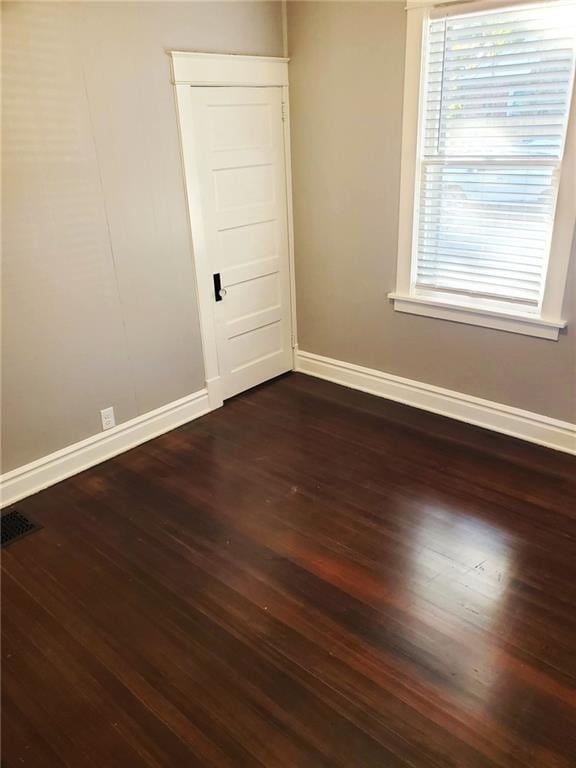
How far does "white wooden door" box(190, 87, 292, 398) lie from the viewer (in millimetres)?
3299

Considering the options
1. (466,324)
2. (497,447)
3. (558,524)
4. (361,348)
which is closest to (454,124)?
(466,324)

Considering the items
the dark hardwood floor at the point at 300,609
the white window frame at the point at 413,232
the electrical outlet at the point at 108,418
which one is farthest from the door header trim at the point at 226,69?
the dark hardwood floor at the point at 300,609

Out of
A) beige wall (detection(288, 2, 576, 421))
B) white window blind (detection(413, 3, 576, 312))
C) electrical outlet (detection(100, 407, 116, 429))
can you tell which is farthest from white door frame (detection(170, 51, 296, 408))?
white window blind (detection(413, 3, 576, 312))

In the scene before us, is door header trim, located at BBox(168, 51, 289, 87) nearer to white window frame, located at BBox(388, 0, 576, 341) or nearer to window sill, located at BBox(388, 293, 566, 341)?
white window frame, located at BBox(388, 0, 576, 341)

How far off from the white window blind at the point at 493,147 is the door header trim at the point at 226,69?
3.29 ft

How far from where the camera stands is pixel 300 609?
215 centimetres

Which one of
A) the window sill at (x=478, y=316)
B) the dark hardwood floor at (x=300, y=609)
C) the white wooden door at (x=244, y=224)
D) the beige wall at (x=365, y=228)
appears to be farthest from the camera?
the white wooden door at (x=244, y=224)

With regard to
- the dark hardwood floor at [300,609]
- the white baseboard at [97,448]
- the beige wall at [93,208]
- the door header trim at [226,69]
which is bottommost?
the dark hardwood floor at [300,609]

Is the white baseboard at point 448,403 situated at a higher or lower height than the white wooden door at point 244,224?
lower

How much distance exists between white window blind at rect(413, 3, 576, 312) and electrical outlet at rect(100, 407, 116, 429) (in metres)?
2.10

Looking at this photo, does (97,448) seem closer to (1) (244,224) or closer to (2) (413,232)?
(1) (244,224)

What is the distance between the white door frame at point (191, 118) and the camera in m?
3.05

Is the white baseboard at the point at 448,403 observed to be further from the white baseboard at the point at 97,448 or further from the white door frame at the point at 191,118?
the white baseboard at the point at 97,448

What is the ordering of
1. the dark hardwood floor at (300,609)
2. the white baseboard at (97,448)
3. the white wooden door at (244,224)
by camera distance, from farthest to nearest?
1. the white wooden door at (244,224)
2. the white baseboard at (97,448)
3. the dark hardwood floor at (300,609)
